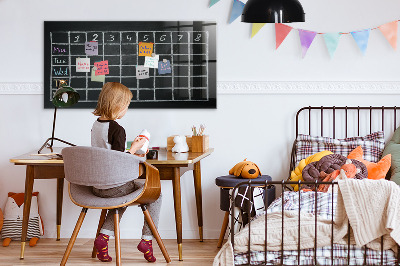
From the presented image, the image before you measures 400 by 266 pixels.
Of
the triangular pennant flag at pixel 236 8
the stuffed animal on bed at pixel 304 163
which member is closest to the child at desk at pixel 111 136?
the stuffed animal on bed at pixel 304 163

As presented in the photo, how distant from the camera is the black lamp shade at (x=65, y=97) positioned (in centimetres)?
413

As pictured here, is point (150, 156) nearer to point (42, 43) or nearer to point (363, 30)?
point (42, 43)

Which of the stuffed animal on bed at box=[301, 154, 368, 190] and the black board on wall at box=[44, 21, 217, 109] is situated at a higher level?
the black board on wall at box=[44, 21, 217, 109]

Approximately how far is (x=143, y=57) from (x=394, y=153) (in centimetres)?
187

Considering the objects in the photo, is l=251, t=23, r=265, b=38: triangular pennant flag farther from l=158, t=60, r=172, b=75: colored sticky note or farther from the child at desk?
the child at desk

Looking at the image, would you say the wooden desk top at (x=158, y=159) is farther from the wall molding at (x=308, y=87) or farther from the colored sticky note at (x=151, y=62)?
the colored sticky note at (x=151, y=62)

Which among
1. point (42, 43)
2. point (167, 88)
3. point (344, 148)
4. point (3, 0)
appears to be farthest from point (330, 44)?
point (3, 0)

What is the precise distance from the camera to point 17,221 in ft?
14.4

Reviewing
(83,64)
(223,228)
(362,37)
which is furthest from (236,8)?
(223,228)

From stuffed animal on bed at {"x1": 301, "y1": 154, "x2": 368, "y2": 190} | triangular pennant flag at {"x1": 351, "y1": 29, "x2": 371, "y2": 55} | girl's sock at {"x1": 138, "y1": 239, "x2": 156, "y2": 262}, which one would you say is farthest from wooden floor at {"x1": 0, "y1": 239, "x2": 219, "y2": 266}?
triangular pennant flag at {"x1": 351, "y1": 29, "x2": 371, "y2": 55}

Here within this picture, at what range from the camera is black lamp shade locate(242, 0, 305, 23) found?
320 centimetres

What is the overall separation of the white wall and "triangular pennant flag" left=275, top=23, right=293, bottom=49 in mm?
42

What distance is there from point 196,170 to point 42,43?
1.46 metres

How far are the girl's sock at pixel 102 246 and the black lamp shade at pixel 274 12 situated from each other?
4.93ft
